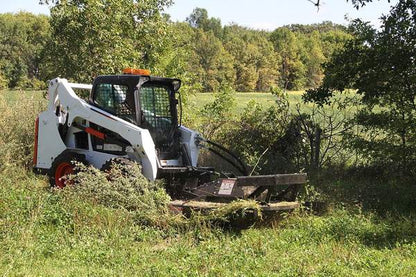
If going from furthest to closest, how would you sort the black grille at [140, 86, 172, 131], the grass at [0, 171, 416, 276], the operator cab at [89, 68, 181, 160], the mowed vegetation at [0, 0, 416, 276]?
the black grille at [140, 86, 172, 131] < the operator cab at [89, 68, 181, 160] < the mowed vegetation at [0, 0, 416, 276] < the grass at [0, 171, 416, 276]

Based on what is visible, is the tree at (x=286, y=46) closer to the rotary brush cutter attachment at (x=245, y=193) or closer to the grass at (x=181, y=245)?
the rotary brush cutter attachment at (x=245, y=193)

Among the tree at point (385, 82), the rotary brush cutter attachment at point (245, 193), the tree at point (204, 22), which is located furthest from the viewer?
the tree at point (204, 22)

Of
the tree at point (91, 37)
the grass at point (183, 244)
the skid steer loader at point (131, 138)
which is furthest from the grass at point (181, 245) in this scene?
the tree at point (91, 37)

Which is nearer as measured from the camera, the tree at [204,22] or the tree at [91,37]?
the tree at [91,37]

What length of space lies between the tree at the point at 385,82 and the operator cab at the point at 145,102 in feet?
13.5

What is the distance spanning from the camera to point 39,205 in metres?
7.33

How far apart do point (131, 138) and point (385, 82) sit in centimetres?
583

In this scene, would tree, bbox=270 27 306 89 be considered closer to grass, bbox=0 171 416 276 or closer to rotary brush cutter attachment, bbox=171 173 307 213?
rotary brush cutter attachment, bbox=171 173 307 213

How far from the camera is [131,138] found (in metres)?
8.65

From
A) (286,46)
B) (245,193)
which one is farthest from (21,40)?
(245,193)

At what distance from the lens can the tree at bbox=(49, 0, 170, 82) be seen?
43.6 feet

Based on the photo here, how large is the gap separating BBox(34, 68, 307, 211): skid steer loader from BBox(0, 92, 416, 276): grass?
2.79 ft

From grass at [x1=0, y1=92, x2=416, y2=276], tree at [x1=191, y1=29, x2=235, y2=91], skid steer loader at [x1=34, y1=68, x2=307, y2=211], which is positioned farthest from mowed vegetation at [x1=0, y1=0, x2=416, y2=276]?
tree at [x1=191, y1=29, x2=235, y2=91]

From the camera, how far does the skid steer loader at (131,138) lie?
859 cm
